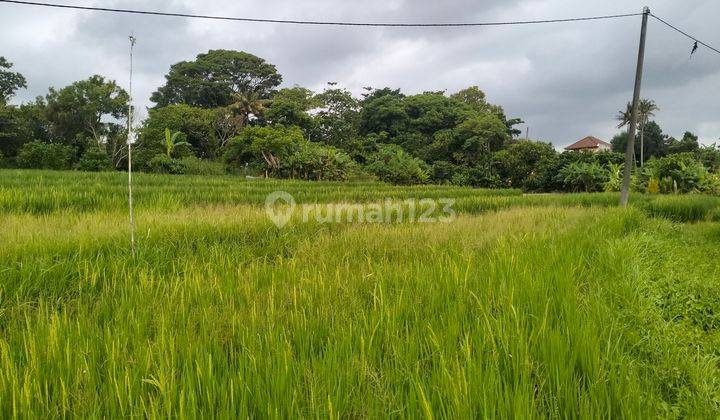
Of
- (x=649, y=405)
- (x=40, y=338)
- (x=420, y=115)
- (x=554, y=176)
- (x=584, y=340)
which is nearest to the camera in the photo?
(x=649, y=405)

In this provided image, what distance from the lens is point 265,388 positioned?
1269 mm

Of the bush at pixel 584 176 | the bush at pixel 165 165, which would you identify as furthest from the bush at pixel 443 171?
the bush at pixel 165 165

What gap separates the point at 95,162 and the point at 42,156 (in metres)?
2.97

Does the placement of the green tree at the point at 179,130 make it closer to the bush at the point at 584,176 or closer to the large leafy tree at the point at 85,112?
the large leafy tree at the point at 85,112

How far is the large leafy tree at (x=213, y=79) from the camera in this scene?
33000mm

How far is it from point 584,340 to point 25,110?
32.4m

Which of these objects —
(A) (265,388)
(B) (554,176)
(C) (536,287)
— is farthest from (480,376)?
(B) (554,176)

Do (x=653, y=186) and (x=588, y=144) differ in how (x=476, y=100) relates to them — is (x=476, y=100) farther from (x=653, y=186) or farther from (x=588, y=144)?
(x=653, y=186)

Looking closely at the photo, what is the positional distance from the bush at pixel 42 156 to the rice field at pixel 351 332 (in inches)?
887

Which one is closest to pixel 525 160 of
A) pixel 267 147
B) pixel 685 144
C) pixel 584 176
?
pixel 584 176

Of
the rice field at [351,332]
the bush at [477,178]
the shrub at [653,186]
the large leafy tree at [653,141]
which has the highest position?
the large leafy tree at [653,141]

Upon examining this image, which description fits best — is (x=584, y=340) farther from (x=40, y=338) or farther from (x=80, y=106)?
(x=80, y=106)

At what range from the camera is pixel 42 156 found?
72.6ft

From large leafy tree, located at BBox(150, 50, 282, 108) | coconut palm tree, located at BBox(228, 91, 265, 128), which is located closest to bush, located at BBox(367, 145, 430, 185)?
coconut palm tree, located at BBox(228, 91, 265, 128)
